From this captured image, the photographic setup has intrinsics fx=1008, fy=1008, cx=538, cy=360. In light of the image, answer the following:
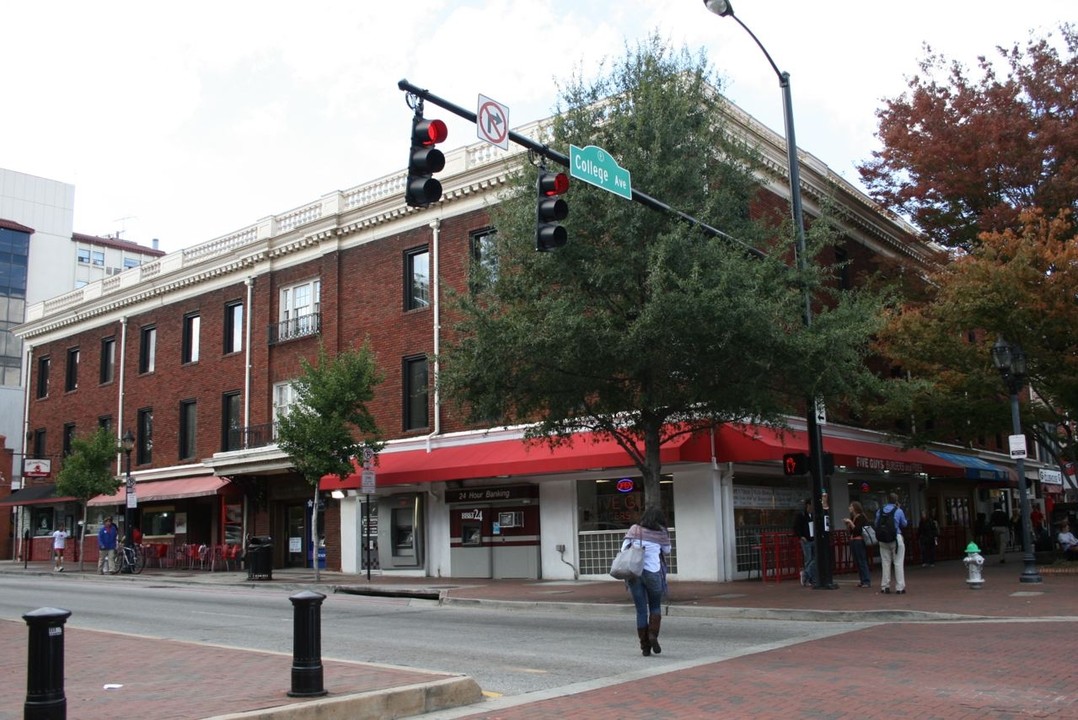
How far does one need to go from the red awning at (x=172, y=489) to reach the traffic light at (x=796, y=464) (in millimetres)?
19914

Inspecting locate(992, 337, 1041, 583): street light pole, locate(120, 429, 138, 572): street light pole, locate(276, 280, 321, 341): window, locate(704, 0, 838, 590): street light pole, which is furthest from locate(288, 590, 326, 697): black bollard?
locate(120, 429, 138, 572): street light pole

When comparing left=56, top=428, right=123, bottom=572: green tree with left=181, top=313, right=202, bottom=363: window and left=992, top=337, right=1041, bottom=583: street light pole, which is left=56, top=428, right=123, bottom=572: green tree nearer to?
left=181, top=313, right=202, bottom=363: window

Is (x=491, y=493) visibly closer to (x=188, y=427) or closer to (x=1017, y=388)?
(x=1017, y=388)

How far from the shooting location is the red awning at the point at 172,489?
1280 inches

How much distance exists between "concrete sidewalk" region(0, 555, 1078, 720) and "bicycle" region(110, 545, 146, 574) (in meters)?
10.8

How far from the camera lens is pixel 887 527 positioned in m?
17.5

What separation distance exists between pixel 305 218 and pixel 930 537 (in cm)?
2137

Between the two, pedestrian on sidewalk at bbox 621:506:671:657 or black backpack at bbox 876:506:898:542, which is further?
black backpack at bbox 876:506:898:542

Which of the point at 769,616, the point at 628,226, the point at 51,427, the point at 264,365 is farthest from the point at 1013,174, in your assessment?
the point at 51,427

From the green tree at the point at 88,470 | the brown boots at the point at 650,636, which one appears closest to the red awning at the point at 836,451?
the brown boots at the point at 650,636

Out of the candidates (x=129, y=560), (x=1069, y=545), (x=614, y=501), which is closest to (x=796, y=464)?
(x=614, y=501)

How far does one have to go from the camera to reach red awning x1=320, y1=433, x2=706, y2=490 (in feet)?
72.0

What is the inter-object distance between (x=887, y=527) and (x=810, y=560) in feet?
8.86

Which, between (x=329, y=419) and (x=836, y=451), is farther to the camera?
(x=329, y=419)
